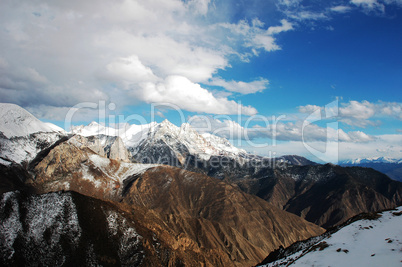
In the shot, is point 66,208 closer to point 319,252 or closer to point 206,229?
point 319,252

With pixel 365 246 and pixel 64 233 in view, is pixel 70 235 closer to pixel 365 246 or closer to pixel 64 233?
Answer: pixel 64 233

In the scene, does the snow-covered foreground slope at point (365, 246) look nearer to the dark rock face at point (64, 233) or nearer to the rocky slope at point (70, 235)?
the rocky slope at point (70, 235)

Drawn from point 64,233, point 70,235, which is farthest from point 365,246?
point 64,233

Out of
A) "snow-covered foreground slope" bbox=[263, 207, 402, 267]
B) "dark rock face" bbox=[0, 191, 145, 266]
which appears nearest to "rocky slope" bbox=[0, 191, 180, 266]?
"dark rock face" bbox=[0, 191, 145, 266]

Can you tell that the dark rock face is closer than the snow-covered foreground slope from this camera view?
No

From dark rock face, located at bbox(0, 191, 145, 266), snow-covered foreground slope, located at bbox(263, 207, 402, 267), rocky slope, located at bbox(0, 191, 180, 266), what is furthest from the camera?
rocky slope, located at bbox(0, 191, 180, 266)

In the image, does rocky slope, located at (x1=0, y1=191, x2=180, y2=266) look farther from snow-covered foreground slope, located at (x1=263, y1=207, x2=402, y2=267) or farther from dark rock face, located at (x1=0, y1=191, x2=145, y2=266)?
snow-covered foreground slope, located at (x1=263, y1=207, x2=402, y2=267)

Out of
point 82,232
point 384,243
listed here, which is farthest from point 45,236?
point 384,243

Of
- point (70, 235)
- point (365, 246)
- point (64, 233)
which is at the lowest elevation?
point (70, 235)

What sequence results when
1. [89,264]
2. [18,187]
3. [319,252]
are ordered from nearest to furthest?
[319,252] → [89,264] → [18,187]
